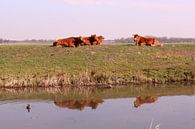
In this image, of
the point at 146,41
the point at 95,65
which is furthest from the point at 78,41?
the point at 95,65

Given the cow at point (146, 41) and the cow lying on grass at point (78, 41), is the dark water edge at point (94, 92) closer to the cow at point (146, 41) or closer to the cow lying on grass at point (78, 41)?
the cow lying on grass at point (78, 41)

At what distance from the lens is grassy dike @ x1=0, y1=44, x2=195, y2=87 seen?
29391 mm

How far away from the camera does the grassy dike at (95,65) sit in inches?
1157

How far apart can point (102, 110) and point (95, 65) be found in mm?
12294

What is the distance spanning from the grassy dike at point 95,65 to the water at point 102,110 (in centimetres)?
239

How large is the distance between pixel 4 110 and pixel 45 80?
735cm

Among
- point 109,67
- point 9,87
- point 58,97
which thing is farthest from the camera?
point 109,67

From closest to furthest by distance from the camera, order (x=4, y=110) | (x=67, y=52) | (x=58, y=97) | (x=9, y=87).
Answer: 1. (x=4, y=110)
2. (x=58, y=97)
3. (x=9, y=87)
4. (x=67, y=52)

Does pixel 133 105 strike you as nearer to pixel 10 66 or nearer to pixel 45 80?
pixel 45 80

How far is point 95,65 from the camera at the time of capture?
33344 mm

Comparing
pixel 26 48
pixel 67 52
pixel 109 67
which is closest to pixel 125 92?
pixel 109 67

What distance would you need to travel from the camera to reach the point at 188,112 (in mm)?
20000

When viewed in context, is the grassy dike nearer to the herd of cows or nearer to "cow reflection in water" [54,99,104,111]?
the herd of cows

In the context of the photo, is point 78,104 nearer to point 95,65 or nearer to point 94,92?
point 94,92
